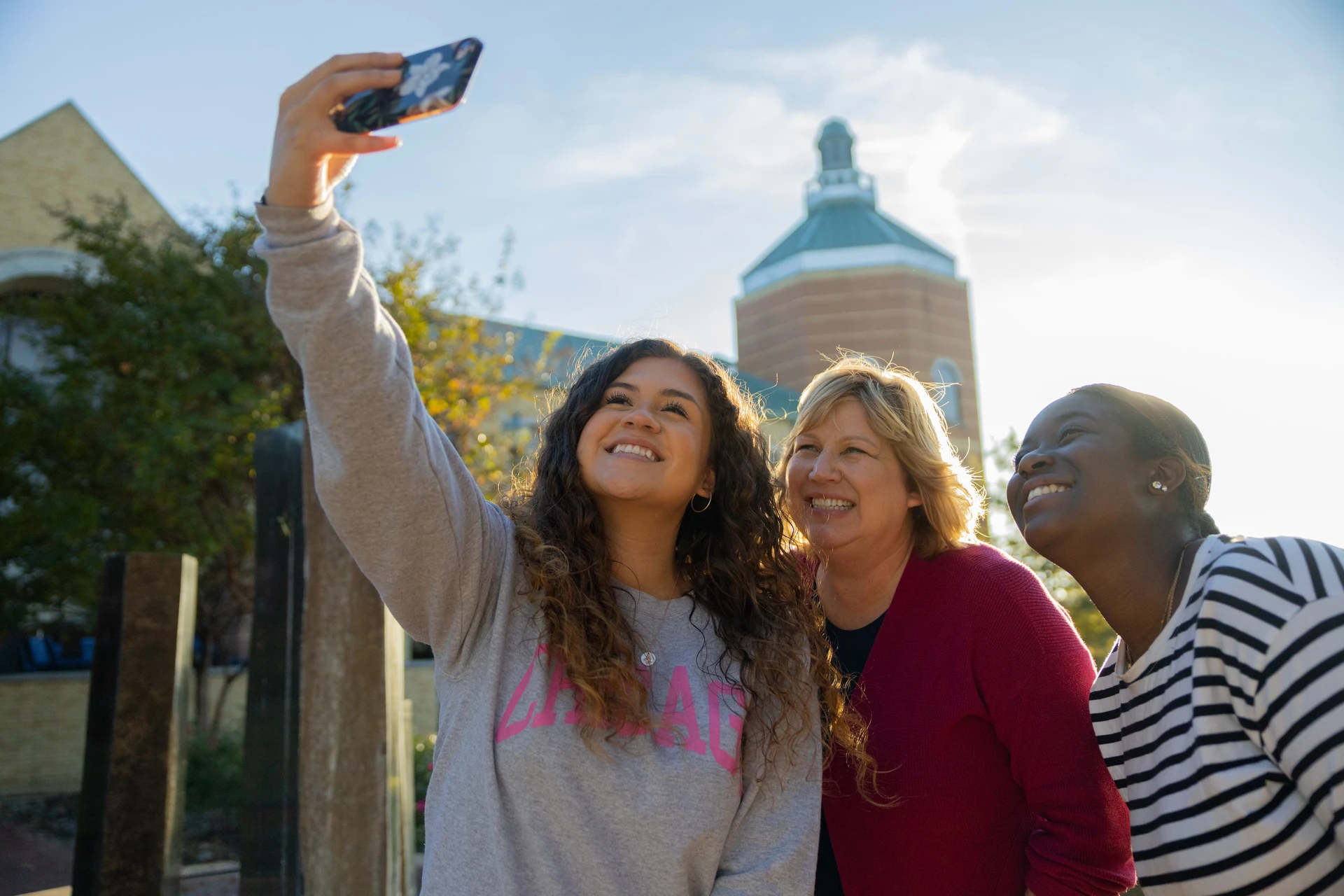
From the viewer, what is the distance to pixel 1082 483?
2.38 m

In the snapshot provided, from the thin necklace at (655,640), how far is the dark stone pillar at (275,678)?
3158 mm

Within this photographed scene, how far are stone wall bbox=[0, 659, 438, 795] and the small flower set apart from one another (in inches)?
476

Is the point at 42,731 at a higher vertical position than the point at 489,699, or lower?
lower

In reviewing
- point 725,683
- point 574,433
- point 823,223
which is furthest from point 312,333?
point 823,223

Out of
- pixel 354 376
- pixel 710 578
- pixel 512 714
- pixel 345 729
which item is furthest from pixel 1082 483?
pixel 345 729

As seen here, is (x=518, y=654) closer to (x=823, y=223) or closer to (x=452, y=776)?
(x=452, y=776)

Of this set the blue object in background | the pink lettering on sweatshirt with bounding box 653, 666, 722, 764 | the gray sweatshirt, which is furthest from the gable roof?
the pink lettering on sweatshirt with bounding box 653, 666, 722, 764

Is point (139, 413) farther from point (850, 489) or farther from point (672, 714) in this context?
point (672, 714)

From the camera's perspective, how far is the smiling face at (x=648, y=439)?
2.50m

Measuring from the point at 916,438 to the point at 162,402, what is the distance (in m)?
9.98

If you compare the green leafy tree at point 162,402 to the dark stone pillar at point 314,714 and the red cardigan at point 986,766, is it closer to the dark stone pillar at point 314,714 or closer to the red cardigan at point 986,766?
the dark stone pillar at point 314,714

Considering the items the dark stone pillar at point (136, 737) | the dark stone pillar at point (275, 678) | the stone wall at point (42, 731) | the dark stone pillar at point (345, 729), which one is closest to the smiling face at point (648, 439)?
the dark stone pillar at point (345, 729)

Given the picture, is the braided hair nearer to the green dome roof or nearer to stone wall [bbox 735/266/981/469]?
stone wall [bbox 735/266/981/469]

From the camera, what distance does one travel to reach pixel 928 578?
292 cm
